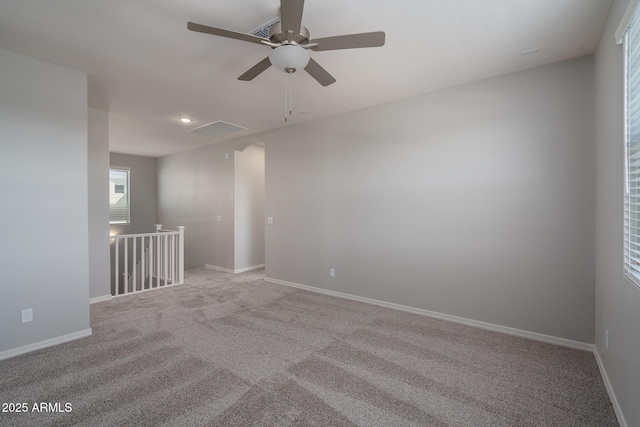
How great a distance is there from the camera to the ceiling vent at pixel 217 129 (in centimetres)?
480

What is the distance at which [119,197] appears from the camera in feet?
24.6

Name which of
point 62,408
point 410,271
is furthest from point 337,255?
point 62,408

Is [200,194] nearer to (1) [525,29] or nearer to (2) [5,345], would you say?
(2) [5,345]

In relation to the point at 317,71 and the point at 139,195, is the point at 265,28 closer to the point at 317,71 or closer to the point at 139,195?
the point at 317,71

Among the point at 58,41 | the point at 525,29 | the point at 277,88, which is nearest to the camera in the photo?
the point at 525,29

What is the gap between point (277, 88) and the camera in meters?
3.36

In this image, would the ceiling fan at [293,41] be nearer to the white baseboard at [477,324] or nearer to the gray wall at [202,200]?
the white baseboard at [477,324]

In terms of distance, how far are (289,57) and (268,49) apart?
76 centimetres

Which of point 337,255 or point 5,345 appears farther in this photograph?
point 337,255

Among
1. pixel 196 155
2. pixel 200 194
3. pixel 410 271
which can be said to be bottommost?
pixel 410 271

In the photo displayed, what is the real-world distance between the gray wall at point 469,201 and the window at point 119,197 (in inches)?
219

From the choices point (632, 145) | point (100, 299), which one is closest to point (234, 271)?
point (100, 299)

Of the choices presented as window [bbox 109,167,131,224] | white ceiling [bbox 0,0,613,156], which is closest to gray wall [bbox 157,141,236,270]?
window [bbox 109,167,131,224]

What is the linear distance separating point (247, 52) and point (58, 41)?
1.57 m
